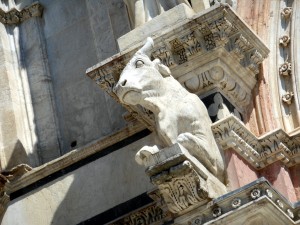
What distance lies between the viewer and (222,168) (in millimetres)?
13070

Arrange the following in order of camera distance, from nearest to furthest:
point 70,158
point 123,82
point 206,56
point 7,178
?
point 123,82
point 206,56
point 70,158
point 7,178

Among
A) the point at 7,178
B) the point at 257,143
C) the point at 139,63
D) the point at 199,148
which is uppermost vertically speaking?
the point at 7,178

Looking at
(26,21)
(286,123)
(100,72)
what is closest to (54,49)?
(26,21)

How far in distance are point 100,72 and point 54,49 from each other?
6.10 ft

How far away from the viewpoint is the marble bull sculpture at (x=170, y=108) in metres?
12.9

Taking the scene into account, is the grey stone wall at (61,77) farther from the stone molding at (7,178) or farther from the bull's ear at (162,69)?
the bull's ear at (162,69)

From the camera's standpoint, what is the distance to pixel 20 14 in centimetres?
1599

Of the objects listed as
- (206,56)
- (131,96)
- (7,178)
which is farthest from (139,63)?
(7,178)

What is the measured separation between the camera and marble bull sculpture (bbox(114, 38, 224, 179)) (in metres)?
12.9

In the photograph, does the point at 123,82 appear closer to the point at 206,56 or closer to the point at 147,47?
the point at 147,47

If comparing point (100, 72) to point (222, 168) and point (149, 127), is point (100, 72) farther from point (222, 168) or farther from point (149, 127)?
point (222, 168)

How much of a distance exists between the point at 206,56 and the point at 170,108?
742 millimetres

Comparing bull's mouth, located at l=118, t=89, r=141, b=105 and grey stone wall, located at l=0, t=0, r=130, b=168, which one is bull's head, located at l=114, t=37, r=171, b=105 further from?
grey stone wall, located at l=0, t=0, r=130, b=168

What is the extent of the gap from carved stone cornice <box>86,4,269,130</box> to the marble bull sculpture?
1.15 ft
